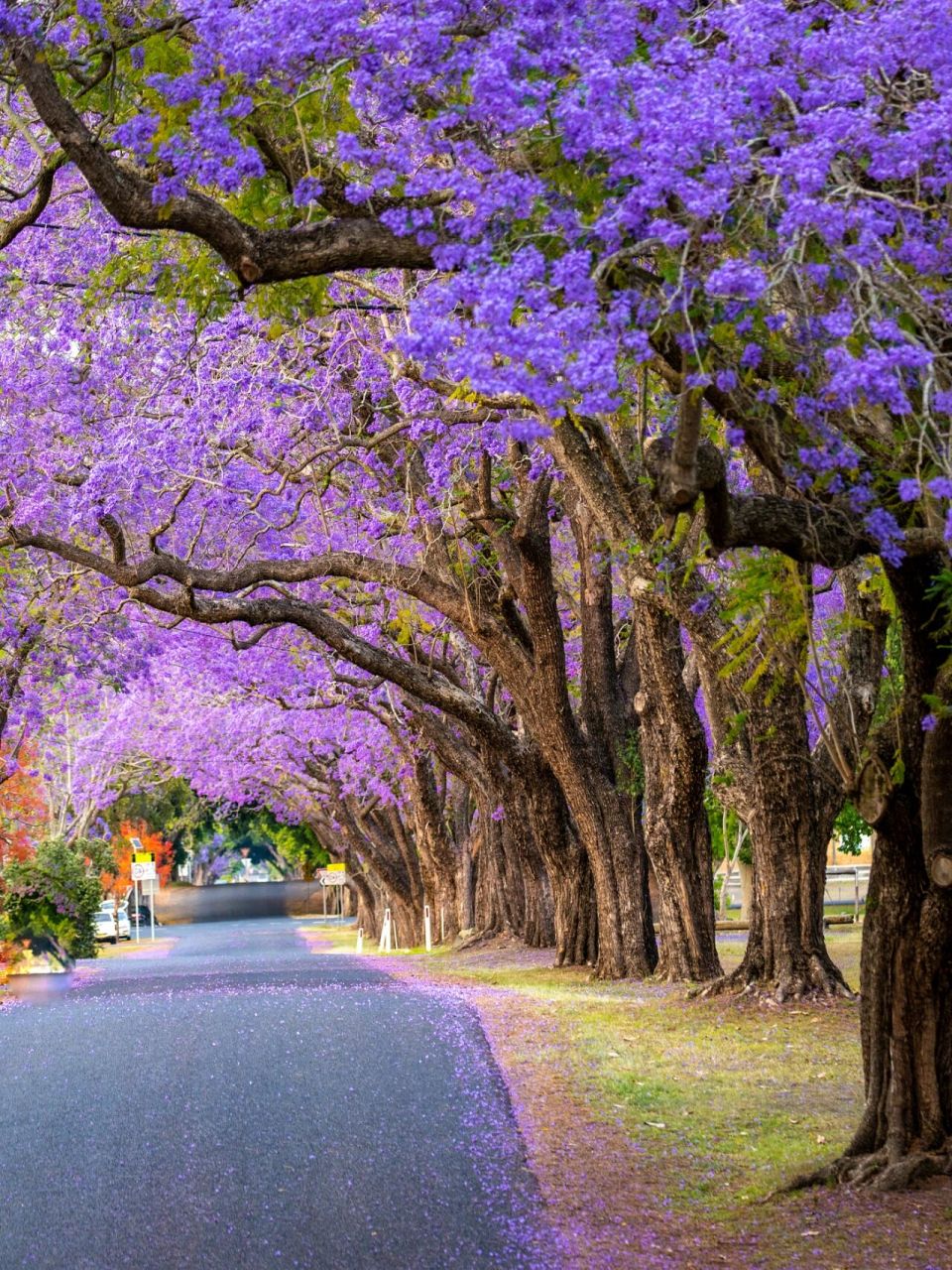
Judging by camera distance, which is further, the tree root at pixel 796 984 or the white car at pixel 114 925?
the white car at pixel 114 925

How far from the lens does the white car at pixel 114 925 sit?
45.8 metres

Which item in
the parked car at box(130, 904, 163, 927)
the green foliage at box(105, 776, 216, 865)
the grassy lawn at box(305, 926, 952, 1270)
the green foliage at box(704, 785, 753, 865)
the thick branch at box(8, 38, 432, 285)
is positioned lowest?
the grassy lawn at box(305, 926, 952, 1270)

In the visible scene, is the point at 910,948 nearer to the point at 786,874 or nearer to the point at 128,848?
the point at 786,874

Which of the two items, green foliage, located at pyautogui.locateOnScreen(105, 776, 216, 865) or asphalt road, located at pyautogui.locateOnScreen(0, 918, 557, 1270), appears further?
green foliage, located at pyautogui.locateOnScreen(105, 776, 216, 865)

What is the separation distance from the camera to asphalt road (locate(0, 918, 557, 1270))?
6.53 metres

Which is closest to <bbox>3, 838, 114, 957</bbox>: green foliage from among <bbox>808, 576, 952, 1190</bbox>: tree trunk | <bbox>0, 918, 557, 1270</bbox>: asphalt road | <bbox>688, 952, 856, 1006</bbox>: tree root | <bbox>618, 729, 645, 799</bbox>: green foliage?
<bbox>0, 918, 557, 1270</bbox>: asphalt road

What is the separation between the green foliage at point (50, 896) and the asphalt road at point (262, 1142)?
9659 mm

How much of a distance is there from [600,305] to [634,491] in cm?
708

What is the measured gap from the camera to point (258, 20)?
611 cm

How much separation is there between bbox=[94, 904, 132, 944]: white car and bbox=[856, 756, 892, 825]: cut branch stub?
38.6 m

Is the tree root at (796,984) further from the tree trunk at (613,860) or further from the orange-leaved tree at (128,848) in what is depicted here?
the orange-leaved tree at (128,848)

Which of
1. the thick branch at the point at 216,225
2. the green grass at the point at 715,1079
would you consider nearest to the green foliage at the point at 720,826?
the green grass at the point at 715,1079

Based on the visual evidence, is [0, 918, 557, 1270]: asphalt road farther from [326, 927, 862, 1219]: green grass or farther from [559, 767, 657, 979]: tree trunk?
[559, 767, 657, 979]: tree trunk

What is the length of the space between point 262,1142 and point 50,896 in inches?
677
